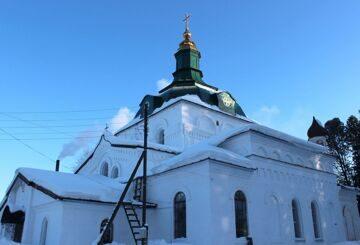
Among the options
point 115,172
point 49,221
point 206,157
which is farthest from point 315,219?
point 49,221

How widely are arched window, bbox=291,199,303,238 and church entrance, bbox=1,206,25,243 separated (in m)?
13.1

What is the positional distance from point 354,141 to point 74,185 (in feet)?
80.2

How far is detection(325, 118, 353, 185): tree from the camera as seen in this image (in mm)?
32281

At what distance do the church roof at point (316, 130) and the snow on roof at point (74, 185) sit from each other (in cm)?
1892

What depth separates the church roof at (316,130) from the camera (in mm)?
30797

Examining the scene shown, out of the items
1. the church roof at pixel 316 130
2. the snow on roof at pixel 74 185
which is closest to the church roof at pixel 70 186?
the snow on roof at pixel 74 185

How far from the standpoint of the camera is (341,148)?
1275 inches

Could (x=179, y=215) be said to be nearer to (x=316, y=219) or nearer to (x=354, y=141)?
(x=316, y=219)

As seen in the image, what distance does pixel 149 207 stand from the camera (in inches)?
663

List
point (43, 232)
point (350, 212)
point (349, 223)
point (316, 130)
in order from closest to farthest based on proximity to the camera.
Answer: point (43, 232), point (349, 223), point (350, 212), point (316, 130)

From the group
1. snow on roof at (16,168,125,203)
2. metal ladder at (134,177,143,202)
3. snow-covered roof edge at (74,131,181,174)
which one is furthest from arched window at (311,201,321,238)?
snow on roof at (16,168,125,203)

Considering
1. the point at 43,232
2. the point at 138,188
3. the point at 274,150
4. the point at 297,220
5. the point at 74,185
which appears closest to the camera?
the point at 43,232

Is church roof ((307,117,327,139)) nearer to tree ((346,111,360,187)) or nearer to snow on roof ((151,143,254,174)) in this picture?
tree ((346,111,360,187))

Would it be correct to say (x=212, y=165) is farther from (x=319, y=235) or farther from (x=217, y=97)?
(x=217, y=97)
